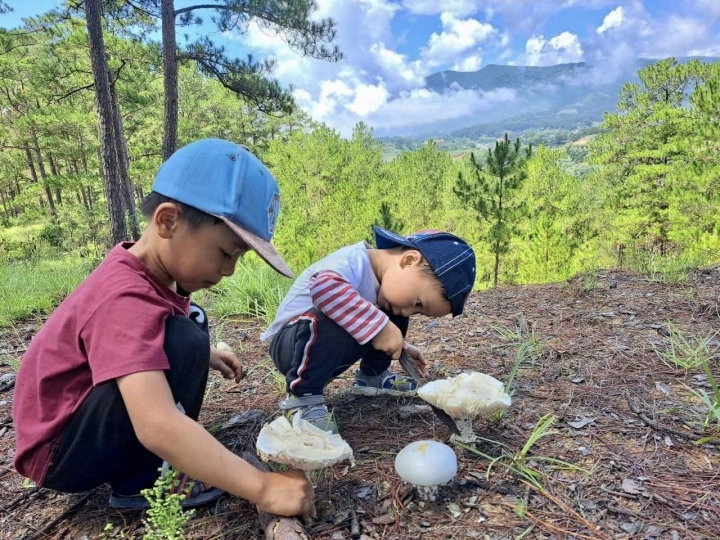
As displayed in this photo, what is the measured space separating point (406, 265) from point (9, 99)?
25.0m

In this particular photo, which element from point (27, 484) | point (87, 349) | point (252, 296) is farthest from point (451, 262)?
point (252, 296)

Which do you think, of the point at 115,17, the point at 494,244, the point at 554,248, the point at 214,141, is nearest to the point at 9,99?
the point at 115,17

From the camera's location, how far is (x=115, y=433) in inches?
50.9

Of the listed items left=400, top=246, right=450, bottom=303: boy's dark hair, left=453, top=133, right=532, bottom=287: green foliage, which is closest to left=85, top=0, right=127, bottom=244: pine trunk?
left=453, top=133, right=532, bottom=287: green foliage

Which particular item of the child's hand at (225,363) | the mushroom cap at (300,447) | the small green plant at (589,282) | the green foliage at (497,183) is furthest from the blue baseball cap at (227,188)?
the green foliage at (497,183)

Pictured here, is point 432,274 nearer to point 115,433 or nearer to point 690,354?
point 115,433

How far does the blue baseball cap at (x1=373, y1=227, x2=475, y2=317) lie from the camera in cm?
183

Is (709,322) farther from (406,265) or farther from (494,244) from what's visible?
(494,244)

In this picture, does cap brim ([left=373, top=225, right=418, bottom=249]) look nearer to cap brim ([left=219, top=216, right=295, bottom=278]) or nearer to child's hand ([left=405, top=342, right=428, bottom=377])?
child's hand ([left=405, top=342, right=428, bottom=377])

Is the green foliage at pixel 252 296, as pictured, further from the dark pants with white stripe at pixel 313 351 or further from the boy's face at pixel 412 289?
the boy's face at pixel 412 289

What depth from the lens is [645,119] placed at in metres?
18.7

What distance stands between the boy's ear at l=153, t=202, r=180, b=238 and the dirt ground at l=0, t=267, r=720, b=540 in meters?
0.89

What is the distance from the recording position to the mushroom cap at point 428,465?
133 centimetres

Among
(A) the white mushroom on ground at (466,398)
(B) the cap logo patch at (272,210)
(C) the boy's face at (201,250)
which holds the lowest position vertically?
(A) the white mushroom on ground at (466,398)
